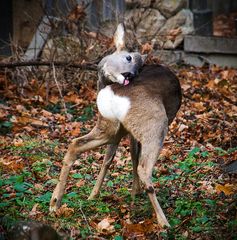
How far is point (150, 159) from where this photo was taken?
517 cm

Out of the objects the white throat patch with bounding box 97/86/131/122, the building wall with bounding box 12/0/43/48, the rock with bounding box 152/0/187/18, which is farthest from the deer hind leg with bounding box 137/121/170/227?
the building wall with bounding box 12/0/43/48

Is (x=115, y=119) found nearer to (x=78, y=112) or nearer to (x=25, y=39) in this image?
(x=78, y=112)

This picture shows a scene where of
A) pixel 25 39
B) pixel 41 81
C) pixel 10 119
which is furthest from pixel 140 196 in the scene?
pixel 25 39

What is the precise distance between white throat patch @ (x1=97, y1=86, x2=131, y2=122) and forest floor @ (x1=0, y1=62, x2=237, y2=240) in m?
0.85

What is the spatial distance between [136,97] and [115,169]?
175 cm

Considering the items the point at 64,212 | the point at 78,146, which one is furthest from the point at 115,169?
the point at 64,212

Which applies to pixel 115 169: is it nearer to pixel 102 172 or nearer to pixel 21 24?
pixel 102 172

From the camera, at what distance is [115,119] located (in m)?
5.34

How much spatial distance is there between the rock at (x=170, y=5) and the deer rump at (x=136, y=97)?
6.03 meters

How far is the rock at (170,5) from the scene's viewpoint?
1145 centimetres

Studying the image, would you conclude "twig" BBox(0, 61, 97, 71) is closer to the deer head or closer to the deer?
the deer

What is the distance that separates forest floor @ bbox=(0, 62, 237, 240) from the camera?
5094 mm

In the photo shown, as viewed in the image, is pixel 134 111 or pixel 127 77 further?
pixel 127 77

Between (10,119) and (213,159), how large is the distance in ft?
9.41
